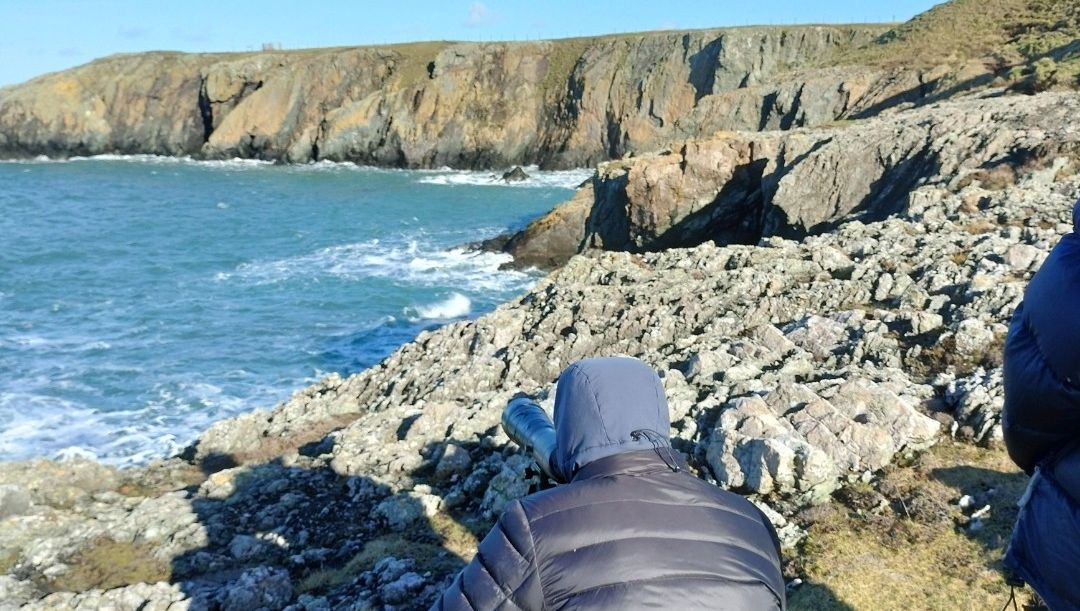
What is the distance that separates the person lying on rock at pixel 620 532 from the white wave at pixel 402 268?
2571 centimetres

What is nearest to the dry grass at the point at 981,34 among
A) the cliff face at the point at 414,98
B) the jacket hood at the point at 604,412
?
the cliff face at the point at 414,98

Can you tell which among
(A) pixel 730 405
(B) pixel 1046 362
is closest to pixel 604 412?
(B) pixel 1046 362

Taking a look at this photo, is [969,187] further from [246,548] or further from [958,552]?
[246,548]

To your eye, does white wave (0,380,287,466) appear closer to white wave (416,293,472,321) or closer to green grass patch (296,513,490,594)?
white wave (416,293,472,321)

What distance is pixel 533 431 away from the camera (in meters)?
3.78

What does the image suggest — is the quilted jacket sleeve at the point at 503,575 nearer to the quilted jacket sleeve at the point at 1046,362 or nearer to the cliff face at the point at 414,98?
the quilted jacket sleeve at the point at 1046,362

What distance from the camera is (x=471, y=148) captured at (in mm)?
73500

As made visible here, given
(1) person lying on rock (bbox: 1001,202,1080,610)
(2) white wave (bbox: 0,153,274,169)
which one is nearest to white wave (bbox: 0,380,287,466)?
(1) person lying on rock (bbox: 1001,202,1080,610)

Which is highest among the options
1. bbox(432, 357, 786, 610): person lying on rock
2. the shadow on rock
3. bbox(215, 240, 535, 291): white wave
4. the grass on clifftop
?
the grass on clifftop

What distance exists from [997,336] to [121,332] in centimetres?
2400

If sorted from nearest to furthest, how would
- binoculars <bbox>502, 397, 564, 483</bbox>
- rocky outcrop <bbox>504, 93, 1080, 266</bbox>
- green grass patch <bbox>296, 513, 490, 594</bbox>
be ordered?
1. binoculars <bbox>502, 397, 564, 483</bbox>
2. green grass patch <bbox>296, 513, 490, 594</bbox>
3. rocky outcrop <bbox>504, 93, 1080, 266</bbox>

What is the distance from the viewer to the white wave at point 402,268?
30.0 m

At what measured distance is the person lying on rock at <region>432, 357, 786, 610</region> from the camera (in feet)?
7.60

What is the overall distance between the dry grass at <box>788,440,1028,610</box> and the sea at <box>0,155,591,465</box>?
43.5 feet
